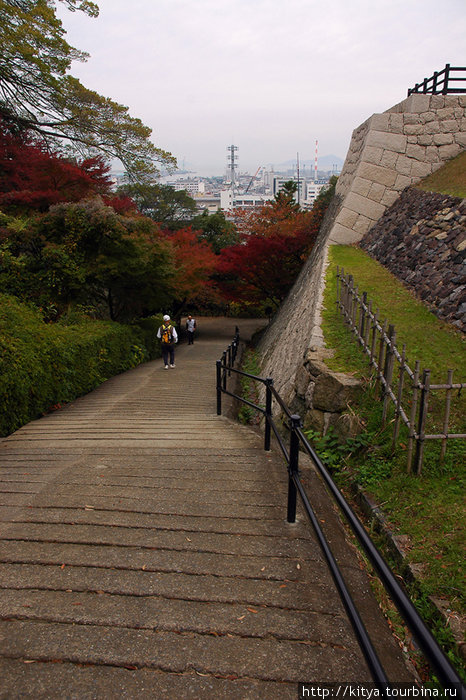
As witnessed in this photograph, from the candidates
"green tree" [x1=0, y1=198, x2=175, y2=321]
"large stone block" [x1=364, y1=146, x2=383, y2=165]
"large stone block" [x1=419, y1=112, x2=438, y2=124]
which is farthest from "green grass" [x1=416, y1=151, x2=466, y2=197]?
"green tree" [x1=0, y1=198, x2=175, y2=321]

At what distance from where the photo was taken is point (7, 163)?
14328mm

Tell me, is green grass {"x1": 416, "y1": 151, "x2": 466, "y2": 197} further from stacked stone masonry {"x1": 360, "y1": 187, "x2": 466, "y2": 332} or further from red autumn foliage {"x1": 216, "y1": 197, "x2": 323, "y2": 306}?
red autumn foliage {"x1": 216, "y1": 197, "x2": 323, "y2": 306}

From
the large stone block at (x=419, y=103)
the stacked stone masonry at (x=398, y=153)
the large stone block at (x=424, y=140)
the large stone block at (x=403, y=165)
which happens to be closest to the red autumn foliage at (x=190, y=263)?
the stacked stone masonry at (x=398, y=153)

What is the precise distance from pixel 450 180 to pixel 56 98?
12.6 metres

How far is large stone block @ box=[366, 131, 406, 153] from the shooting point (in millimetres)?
11922

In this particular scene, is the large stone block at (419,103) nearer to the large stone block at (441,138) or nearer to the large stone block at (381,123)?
the large stone block at (381,123)

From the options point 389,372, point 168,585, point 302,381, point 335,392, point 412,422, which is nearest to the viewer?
point 168,585

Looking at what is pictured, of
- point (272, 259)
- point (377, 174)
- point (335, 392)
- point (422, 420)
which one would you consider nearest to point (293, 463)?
point (422, 420)

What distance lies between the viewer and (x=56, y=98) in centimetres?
1411

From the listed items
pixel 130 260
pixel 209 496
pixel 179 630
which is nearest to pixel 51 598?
pixel 179 630

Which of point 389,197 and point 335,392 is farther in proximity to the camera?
point 389,197

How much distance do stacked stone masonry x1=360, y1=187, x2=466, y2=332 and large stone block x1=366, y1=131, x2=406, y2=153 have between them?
54.5 inches

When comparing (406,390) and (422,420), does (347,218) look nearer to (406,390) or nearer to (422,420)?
(406,390)

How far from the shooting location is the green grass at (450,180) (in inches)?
372
